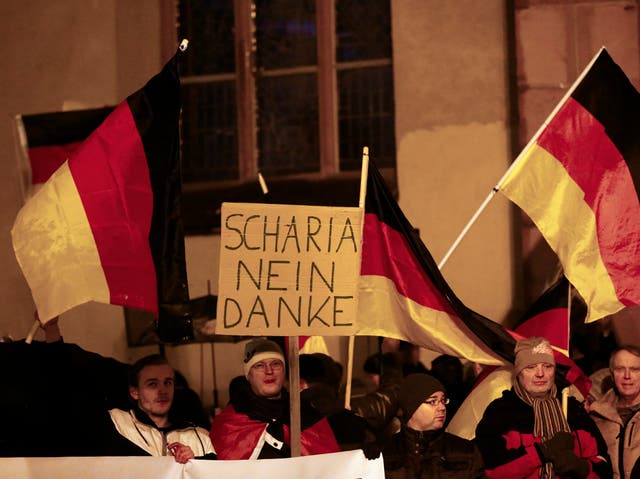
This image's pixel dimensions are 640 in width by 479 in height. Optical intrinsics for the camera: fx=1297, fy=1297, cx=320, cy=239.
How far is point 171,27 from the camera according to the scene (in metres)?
12.0

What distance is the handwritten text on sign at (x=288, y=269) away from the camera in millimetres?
6020

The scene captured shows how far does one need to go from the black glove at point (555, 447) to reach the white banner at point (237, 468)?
1.03m

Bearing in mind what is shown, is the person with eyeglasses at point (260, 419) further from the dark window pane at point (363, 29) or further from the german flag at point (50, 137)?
the dark window pane at point (363, 29)

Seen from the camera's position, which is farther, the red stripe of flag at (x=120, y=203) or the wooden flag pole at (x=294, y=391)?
the red stripe of flag at (x=120, y=203)

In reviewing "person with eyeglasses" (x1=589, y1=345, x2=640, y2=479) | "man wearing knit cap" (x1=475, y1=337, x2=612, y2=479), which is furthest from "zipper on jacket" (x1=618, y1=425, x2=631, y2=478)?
"man wearing knit cap" (x1=475, y1=337, x2=612, y2=479)

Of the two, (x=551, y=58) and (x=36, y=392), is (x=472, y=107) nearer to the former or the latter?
(x=551, y=58)

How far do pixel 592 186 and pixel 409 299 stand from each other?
4.58ft

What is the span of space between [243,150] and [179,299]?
16.8 feet

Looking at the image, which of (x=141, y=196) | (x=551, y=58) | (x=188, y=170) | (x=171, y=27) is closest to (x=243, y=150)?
(x=188, y=170)

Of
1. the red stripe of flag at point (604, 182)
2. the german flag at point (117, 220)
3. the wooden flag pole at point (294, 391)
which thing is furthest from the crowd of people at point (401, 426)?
the red stripe of flag at point (604, 182)

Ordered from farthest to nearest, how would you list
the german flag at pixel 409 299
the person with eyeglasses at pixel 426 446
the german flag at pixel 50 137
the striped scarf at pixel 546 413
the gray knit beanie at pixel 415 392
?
the german flag at pixel 50 137
the german flag at pixel 409 299
the striped scarf at pixel 546 413
the gray knit beanie at pixel 415 392
the person with eyeglasses at pixel 426 446

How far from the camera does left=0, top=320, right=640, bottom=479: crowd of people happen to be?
6570mm

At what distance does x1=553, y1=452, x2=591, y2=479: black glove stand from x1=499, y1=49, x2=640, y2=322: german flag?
1156 mm

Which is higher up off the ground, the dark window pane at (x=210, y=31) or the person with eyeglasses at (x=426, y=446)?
the dark window pane at (x=210, y=31)
